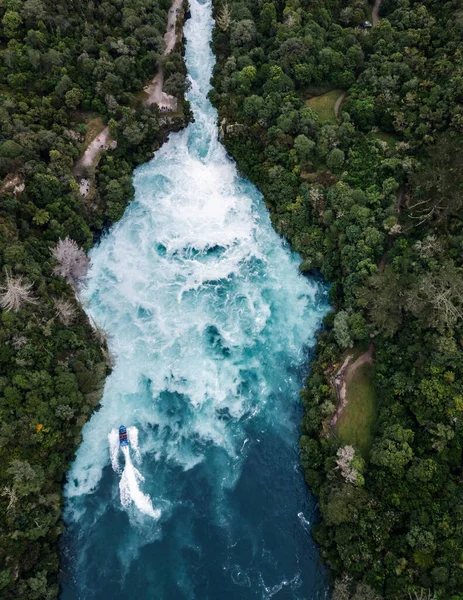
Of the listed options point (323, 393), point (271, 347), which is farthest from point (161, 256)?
point (323, 393)

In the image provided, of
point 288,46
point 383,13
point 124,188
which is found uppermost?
point 383,13

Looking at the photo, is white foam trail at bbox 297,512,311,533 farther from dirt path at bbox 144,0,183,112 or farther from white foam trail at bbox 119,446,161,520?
dirt path at bbox 144,0,183,112

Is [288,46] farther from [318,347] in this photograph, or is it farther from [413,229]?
[318,347]

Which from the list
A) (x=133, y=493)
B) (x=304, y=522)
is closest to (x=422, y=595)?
(x=304, y=522)

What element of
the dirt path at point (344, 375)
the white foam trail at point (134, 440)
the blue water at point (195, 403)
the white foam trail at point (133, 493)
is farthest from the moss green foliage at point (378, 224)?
the white foam trail at point (134, 440)

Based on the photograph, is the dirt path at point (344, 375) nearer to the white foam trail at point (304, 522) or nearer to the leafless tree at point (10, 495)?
the white foam trail at point (304, 522)

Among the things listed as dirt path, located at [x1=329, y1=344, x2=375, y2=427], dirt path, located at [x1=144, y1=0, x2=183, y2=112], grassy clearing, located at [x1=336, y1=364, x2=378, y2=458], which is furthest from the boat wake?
dirt path, located at [x1=144, y1=0, x2=183, y2=112]
